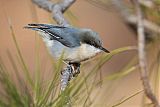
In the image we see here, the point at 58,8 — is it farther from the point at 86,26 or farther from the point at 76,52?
the point at 86,26

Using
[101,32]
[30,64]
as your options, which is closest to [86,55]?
[30,64]

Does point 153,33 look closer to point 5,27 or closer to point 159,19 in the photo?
point 159,19

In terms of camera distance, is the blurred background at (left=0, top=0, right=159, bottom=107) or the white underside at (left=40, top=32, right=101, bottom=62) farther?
the blurred background at (left=0, top=0, right=159, bottom=107)

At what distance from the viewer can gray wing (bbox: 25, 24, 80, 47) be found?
3.14 ft

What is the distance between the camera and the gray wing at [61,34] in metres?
0.96

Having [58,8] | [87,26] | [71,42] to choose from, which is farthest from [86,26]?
[58,8]

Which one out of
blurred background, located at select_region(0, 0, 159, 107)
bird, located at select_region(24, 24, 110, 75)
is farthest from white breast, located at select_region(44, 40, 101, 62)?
blurred background, located at select_region(0, 0, 159, 107)

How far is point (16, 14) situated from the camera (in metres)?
2.31

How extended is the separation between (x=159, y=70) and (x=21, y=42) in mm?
1440

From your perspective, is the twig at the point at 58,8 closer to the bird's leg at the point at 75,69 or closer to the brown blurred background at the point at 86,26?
the bird's leg at the point at 75,69

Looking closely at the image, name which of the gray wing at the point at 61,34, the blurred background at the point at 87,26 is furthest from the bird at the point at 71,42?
the blurred background at the point at 87,26

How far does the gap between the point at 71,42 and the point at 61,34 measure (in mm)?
36

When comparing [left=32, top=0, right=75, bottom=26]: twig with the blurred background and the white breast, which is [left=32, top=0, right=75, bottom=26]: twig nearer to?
the white breast

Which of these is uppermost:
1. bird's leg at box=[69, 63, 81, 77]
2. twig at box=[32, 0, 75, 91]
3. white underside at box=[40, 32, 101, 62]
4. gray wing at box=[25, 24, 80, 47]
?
twig at box=[32, 0, 75, 91]
